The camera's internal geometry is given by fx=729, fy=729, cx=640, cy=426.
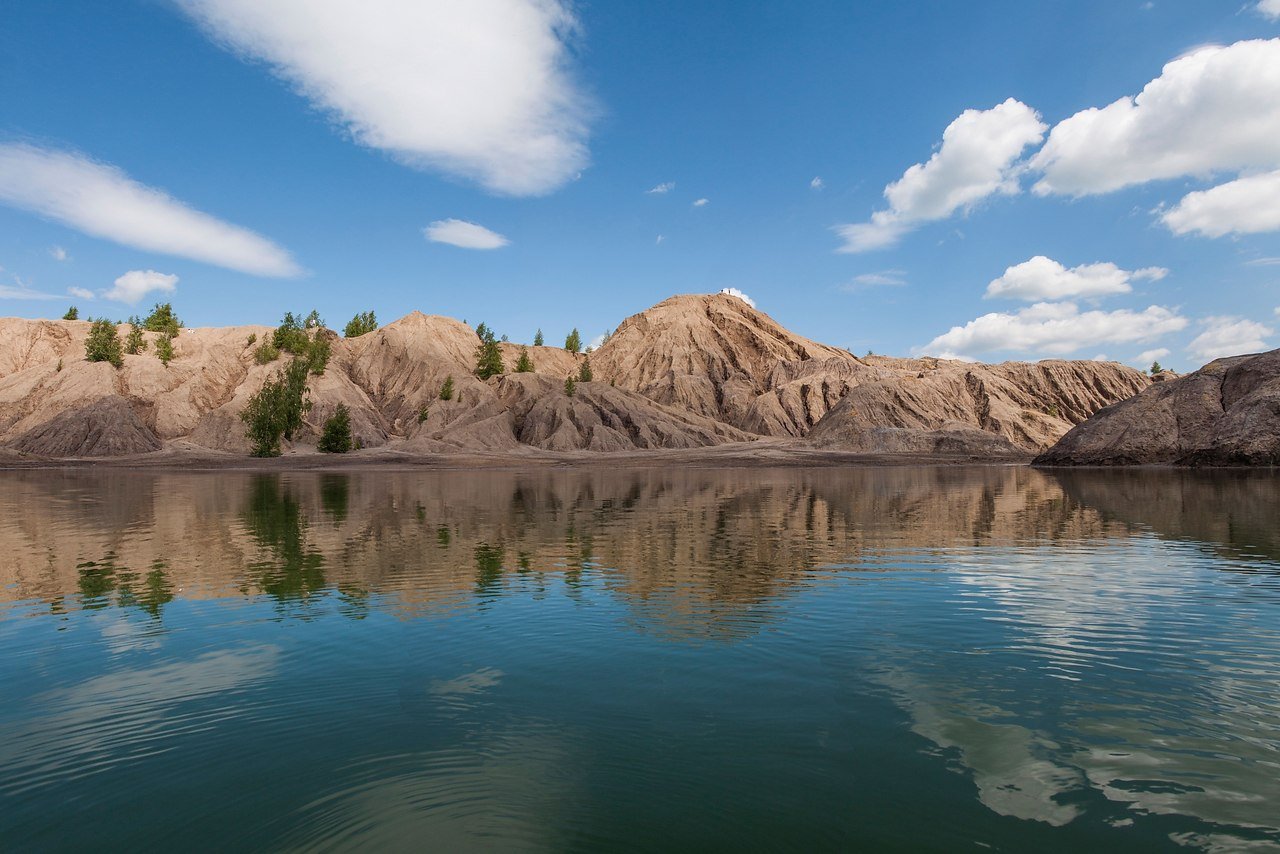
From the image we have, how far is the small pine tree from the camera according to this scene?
5655 inches

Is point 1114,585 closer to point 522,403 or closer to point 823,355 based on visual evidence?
point 522,403

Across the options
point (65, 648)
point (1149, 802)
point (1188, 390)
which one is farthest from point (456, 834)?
point (1188, 390)

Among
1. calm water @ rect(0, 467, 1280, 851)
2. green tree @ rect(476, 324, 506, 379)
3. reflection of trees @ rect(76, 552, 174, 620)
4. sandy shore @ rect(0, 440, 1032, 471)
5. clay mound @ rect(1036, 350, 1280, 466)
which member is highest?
green tree @ rect(476, 324, 506, 379)

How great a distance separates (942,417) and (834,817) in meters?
146

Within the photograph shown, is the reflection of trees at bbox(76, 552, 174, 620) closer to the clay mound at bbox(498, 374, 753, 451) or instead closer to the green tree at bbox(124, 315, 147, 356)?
the clay mound at bbox(498, 374, 753, 451)

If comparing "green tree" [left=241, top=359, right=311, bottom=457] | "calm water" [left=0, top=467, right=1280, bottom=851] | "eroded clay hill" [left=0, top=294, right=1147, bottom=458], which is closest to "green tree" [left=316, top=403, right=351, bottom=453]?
"green tree" [left=241, top=359, right=311, bottom=457]

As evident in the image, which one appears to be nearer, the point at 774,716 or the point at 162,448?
the point at 774,716

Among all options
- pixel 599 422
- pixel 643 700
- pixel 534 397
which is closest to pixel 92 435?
pixel 534 397

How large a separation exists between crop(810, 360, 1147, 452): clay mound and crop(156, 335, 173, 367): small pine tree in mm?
127457

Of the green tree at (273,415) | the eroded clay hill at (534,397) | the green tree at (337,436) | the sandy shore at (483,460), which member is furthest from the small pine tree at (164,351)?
the green tree at (337,436)

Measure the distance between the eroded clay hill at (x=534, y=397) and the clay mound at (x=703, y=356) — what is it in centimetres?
53

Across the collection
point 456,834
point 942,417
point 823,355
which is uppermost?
point 823,355

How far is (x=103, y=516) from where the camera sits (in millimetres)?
33625

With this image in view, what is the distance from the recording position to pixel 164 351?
5664 inches
